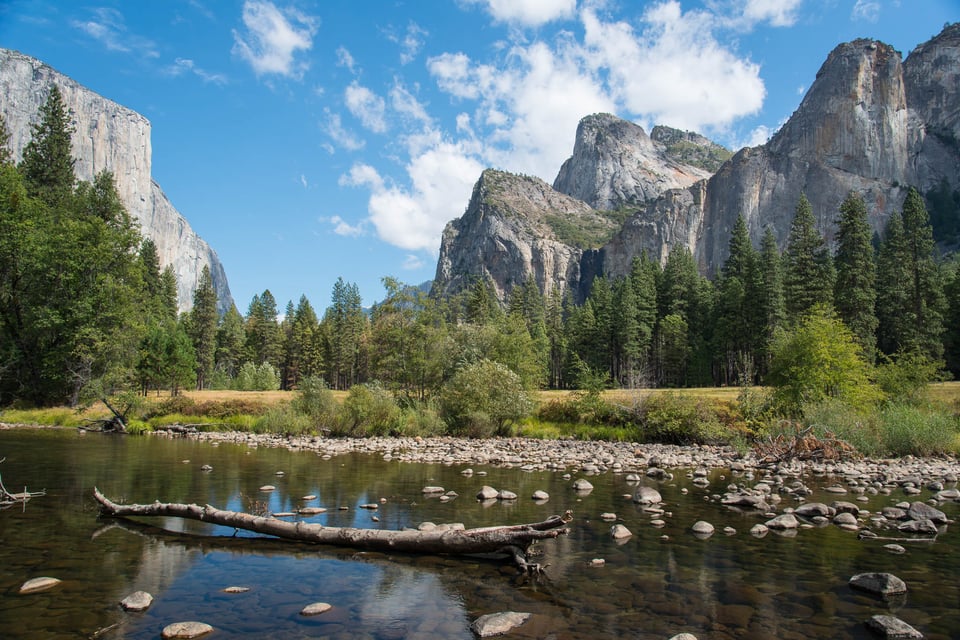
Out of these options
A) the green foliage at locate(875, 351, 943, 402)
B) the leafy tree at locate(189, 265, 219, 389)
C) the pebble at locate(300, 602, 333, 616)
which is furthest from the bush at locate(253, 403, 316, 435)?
the leafy tree at locate(189, 265, 219, 389)

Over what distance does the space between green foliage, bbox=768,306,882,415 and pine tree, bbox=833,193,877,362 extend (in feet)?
81.8

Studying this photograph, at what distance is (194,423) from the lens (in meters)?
35.5

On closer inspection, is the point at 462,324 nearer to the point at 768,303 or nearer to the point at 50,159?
the point at 768,303

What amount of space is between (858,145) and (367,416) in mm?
170682

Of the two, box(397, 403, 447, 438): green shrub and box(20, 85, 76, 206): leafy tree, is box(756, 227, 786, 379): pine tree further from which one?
box(20, 85, 76, 206): leafy tree

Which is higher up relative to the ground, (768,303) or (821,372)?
(768,303)

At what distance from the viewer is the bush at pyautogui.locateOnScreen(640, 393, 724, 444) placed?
27766 millimetres

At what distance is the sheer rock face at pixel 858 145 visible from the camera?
146 m

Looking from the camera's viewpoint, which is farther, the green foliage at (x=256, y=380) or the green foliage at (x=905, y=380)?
the green foliage at (x=256, y=380)

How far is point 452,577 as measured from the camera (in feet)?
25.5

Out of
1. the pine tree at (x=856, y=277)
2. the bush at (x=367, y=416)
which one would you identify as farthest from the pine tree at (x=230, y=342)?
the pine tree at (x=856, y=277)

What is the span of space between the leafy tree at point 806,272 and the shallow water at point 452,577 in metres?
47.3

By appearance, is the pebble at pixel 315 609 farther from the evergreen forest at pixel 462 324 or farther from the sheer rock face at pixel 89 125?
the sheer rock face at pixel 89 125

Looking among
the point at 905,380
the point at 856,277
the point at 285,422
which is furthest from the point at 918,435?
the point at 856,277
